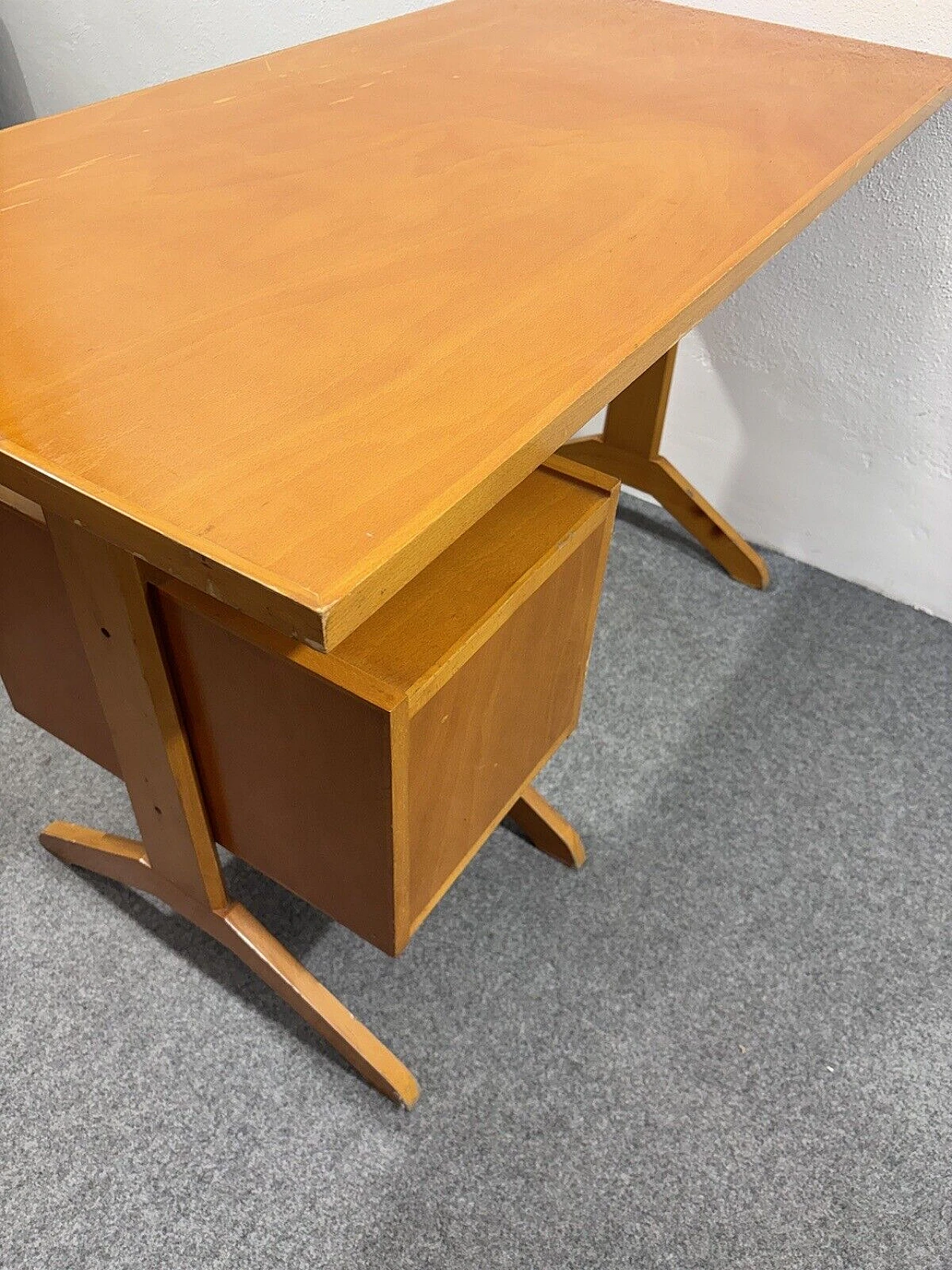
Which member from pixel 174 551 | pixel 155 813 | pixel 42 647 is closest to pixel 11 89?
pixel 42 647

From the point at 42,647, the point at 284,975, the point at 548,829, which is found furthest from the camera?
the point at 548,829

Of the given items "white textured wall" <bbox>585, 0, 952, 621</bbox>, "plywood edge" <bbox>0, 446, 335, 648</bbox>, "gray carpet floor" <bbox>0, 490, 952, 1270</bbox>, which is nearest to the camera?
"plywood edge" <bbox>0, 446, 335, 648</bbox>

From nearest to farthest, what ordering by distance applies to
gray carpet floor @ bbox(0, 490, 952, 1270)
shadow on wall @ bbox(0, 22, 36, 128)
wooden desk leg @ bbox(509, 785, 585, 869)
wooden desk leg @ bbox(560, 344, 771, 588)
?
1. gray carpet floor @ bbox(0, 490, 952, 1270)
2. wooden desk leg @ bbox(509, 785, 585, 869)
3. wooden desk leg @ bbox(560, 344, 771, 588)
4. shadow on wall @ bbox(0, 22, 36, 128)

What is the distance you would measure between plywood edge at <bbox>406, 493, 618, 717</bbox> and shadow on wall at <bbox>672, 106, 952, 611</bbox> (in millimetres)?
849

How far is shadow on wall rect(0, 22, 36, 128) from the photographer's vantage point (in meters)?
2.07

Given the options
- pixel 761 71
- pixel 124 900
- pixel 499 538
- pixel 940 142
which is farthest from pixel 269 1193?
pixel 940 142

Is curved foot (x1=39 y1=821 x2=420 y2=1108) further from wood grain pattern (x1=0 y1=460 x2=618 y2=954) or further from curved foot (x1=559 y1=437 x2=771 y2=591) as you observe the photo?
curved foot (x1=559 y1=437 x2=771 y2=591)

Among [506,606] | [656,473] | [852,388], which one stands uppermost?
A: [506,606]

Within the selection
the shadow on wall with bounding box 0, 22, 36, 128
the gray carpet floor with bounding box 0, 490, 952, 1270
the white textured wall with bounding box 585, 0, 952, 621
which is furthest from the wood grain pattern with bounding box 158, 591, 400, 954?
the shadow on wall with bounding box 0, 22, 36, 128

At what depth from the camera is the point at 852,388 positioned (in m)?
1.52

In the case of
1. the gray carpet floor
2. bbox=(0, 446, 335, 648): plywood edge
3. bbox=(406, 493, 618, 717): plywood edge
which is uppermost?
bbox=(0, 446, 335, 648): plywood edge

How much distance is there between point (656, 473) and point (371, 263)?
3.32 ft

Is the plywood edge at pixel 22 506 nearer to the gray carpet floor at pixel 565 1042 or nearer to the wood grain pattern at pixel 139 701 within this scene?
the wood grain pattern at pixel 139 701

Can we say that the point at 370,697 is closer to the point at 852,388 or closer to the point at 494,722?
the point at 494,722
